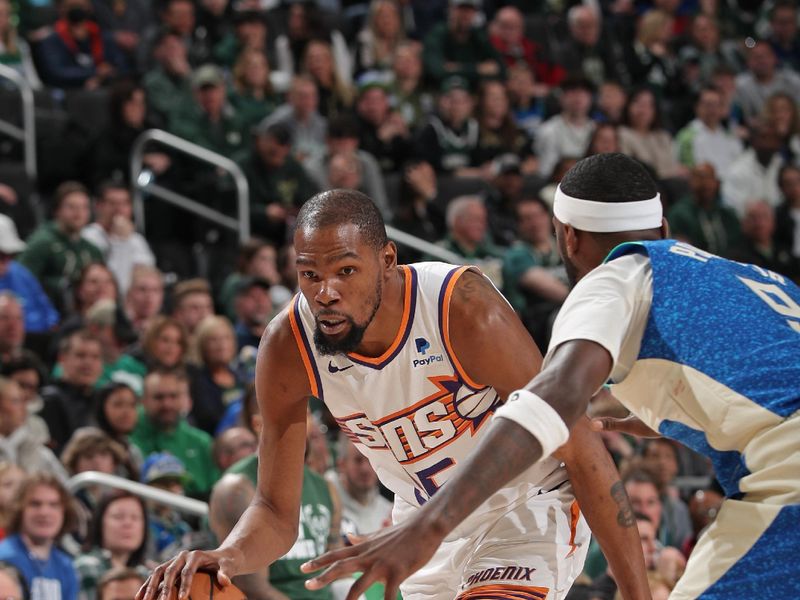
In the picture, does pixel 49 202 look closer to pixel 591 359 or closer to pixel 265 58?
pixel 265 58

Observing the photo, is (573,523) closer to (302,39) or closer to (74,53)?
(74,53)

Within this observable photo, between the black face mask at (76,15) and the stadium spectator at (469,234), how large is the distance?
12.8 ft

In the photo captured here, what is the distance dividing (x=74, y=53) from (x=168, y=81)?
39.9 inches

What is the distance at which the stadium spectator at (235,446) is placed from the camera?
320 inches

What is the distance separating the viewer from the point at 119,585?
6.82 metres

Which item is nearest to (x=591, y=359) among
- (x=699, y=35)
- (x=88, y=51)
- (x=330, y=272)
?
(x=330, y=272)

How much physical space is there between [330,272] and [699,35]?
498 inches

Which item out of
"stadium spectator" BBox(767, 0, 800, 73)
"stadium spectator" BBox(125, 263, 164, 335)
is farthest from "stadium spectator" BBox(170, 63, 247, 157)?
"stadium spectator" BBox(767, 0, 800, 73)

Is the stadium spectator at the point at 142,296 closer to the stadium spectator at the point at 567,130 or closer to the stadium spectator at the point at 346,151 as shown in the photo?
the stadium spectator at the point at 346,151

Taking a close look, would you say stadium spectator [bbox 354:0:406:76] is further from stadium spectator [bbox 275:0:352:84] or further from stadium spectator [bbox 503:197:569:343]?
stadium spectator [bbox 503:197:569:343]

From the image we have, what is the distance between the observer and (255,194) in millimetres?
11938

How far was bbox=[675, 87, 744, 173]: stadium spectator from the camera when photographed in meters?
14.2

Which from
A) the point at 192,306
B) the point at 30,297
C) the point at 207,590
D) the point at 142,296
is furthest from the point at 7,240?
the point at 207,590

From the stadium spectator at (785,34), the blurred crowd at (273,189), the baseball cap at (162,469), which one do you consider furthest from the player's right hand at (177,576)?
the stadium spectator at (785,34)
